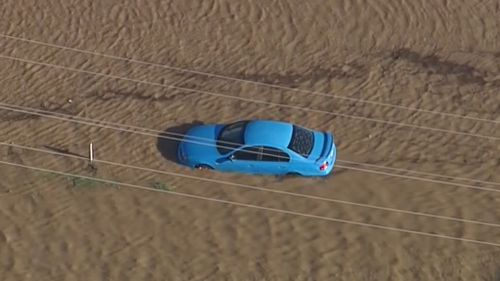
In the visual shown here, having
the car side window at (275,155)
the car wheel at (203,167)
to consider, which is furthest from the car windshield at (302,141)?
the car wheel at (203,167)

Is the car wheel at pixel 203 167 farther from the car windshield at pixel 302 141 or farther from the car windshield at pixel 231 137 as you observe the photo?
the car windshield at pixel 302 141

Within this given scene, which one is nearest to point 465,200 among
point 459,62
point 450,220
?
point 450,220

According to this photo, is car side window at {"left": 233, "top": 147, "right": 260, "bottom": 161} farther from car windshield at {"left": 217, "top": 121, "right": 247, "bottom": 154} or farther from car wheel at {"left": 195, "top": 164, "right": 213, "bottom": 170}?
car wheel at {"left": 195, "top": 164, "right": 213, "bottom": 170}

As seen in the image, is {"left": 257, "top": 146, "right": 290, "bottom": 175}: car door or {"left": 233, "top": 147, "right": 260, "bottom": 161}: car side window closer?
{"left": 257, "top": 146, "right": 290, "bottom": 175}: car door

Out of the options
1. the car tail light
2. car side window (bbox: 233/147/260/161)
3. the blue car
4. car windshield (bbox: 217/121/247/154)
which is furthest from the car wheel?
the car tail light

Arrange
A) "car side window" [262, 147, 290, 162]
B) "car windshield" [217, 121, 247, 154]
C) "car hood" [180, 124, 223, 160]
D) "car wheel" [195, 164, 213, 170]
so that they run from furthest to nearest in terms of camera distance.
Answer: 1. "car wheel" [195, 164, 213, 170]
2. "car hood" [180, 124, 223, 160]
3. "car windshield" [217, 121, 247, 154]
4. "car side window" [262, 147, 290, 162]
